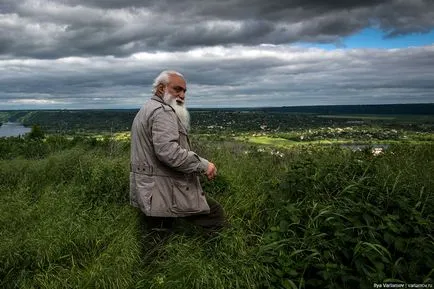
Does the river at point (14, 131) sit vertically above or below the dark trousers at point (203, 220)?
below

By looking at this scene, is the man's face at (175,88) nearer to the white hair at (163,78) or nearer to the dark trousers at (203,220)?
the white hair at (163,78)

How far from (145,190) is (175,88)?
1.13 meters

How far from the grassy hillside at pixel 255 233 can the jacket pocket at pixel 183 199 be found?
38 centimetres

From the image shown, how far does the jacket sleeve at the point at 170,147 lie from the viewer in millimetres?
3953

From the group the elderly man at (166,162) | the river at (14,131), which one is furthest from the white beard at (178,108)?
the river at (14,131)

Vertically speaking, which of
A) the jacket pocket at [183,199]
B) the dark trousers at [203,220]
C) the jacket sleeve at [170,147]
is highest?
the jacket sleeve at [170,147]

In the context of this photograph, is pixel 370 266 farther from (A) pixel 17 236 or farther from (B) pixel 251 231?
(A) pixel 17 236

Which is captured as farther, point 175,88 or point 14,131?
point 14,131

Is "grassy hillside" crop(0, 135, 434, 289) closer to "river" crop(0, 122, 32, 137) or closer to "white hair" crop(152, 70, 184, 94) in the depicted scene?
"white hair" crop(152, 70, 184, 94)

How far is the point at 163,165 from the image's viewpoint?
4.16 metres

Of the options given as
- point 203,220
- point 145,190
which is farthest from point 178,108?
point 203,220

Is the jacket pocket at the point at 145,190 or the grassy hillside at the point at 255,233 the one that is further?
the jacket pocket at the point at 145,190

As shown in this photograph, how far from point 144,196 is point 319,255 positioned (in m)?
1.82

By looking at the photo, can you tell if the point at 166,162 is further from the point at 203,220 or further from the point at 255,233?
the point at 255,233
